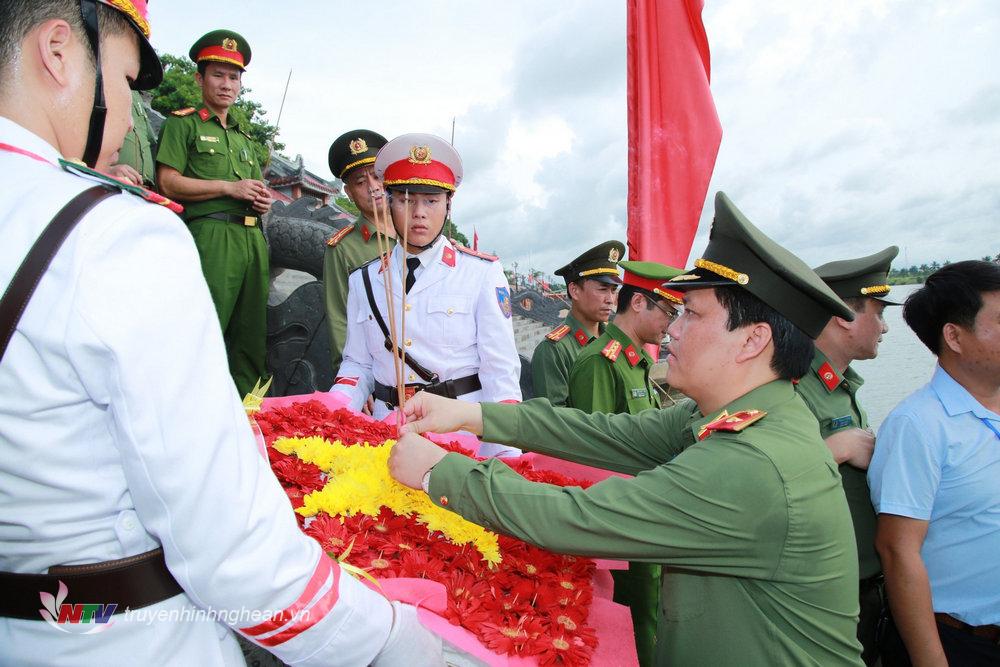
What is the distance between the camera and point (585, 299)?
216 inches

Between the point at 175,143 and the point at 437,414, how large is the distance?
373 centimetres

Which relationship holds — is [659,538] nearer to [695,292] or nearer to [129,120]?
[695,292]

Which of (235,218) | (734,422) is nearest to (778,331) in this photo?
(734,422)

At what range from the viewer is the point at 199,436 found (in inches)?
35.8

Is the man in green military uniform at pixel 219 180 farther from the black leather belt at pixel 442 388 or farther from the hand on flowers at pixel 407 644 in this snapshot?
the hand on flowers at pixel 407 644

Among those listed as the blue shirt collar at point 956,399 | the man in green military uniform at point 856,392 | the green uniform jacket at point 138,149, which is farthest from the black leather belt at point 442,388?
the green uniform jacket at point 138,149

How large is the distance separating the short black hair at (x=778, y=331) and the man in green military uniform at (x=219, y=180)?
3936mm

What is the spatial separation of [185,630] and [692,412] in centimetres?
182

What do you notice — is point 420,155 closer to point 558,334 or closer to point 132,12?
point 132,12

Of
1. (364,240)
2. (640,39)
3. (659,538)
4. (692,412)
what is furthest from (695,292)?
(640,39)

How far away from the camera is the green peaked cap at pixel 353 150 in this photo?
4.88m

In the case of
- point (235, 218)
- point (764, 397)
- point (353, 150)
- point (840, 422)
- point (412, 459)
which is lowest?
point (840, 422)

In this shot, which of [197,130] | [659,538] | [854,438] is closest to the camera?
[659,538]

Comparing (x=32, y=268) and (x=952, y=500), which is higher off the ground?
(x=32, y=268)
